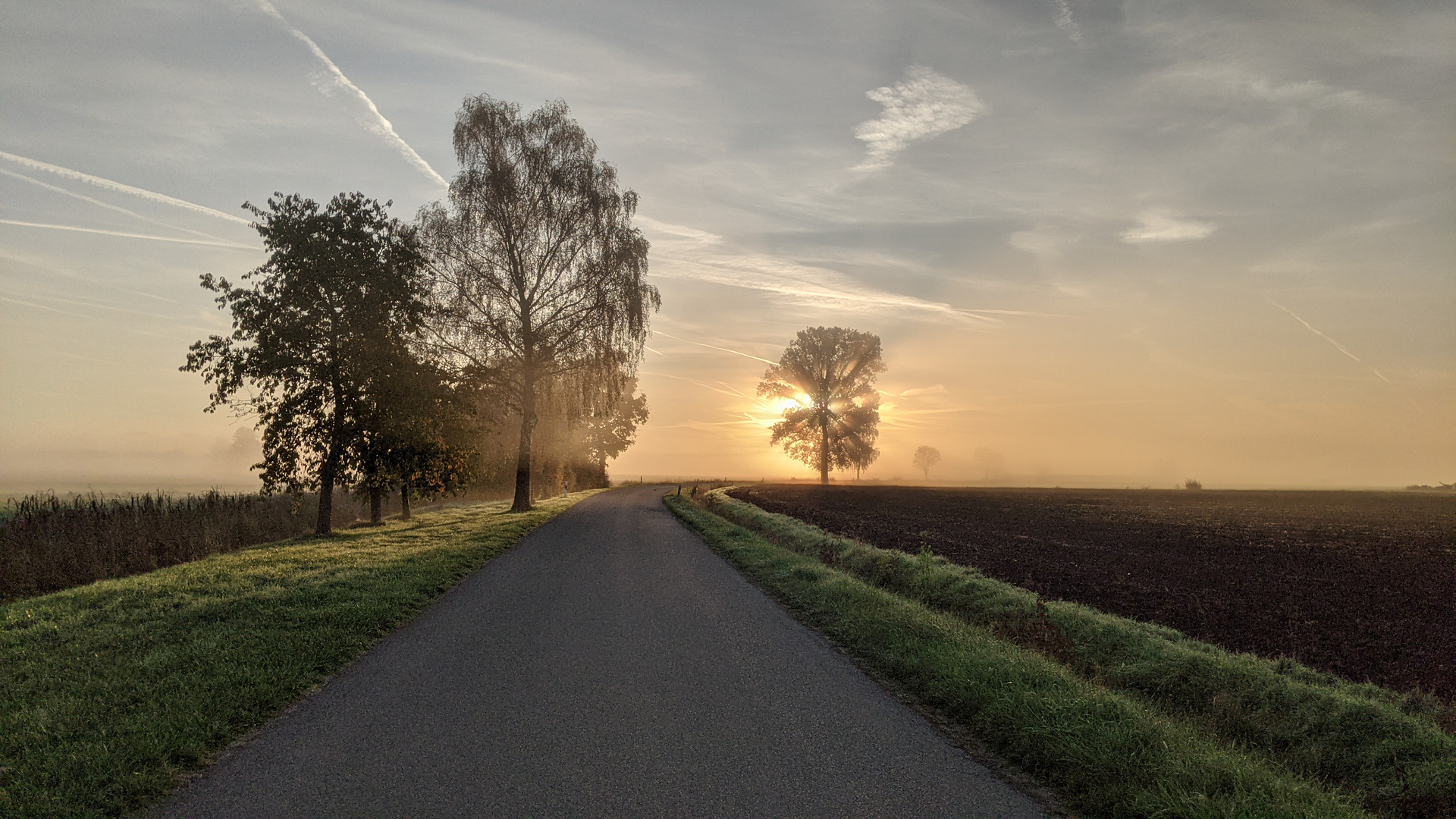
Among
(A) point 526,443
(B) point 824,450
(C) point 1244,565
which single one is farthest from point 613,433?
(C) point 1244,565

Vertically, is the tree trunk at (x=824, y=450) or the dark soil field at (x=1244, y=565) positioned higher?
the tree trunk at (x=824, y=450)

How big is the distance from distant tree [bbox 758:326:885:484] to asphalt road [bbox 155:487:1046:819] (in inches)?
2072

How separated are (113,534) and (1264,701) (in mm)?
19798

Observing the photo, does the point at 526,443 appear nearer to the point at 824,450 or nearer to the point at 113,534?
the point at 113,534

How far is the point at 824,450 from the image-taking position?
203 feet

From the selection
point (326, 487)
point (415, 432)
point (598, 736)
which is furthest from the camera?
point (415, 432)

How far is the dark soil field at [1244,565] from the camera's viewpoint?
9.12 metres

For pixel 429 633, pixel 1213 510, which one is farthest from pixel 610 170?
pixel 1213 510

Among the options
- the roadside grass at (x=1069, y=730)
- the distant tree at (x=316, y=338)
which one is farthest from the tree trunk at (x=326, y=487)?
the roadside grass at (x=1069, y=730)

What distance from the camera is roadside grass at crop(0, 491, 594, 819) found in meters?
4.71

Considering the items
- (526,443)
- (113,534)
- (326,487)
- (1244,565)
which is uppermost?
(526,443)

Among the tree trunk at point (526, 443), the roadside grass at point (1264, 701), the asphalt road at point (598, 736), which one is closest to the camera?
the asphalt road at point (598, 736)

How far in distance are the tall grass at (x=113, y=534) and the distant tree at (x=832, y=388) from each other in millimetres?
44626

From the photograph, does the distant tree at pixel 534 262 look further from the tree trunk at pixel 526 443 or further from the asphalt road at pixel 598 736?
the asphalt road at pixel 598 736
